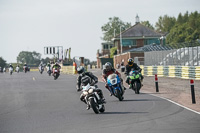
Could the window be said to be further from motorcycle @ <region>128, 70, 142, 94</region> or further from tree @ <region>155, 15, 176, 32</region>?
motorcycle @ <region>128, 70, 142, 94</region>

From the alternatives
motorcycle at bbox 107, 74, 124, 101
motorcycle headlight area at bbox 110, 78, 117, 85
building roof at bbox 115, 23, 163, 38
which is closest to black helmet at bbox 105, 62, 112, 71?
motorcycle at bbox 107, 74, 124, 101

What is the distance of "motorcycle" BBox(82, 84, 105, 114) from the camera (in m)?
13.2

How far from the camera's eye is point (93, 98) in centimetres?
1319

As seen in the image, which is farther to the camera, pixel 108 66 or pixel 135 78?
pixel 135 78

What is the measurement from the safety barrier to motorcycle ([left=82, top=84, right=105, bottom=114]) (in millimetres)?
18148

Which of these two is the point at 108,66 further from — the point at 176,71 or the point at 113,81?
the point at 176,71

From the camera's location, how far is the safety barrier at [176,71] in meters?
31.9

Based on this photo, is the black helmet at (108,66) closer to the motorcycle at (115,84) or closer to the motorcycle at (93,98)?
the motorcycle at (115,84)

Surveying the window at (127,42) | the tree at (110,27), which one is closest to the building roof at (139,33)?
the window at (127,42)

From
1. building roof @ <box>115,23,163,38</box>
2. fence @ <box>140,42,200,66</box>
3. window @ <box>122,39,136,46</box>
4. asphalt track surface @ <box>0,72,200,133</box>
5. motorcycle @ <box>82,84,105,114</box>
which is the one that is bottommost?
asphalt track surface @ <box>0,72,200,133</box>

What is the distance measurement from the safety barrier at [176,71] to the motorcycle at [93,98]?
18148 millimetres

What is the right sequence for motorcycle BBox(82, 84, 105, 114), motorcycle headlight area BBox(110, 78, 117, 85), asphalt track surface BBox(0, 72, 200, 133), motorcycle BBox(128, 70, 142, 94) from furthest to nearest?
motorcycle BBox(128, 70, 142, 94) < motorcycle headlight area BBox(110, 78, 117, 85) < motorcycle BBox(82, 84, 105, 114) < asphalt track surface BBox(0, 72, 200, 133)

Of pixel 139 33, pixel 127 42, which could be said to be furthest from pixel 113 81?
pixel 139 33

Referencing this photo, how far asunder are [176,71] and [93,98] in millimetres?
24976
